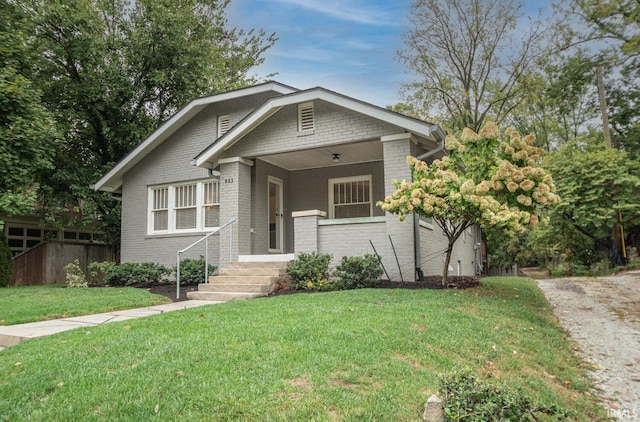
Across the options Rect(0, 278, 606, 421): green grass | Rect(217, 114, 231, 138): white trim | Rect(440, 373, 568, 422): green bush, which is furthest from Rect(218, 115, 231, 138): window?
Rect(440, 373, 568, 422): green bush

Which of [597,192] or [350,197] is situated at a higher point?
[597,192]

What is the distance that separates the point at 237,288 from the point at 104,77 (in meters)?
11.3

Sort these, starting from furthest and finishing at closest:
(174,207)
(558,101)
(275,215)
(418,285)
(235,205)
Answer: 1. (558,101)
2. (174,207)
3. (275,215)
4. (235,205)
5. (418,285)

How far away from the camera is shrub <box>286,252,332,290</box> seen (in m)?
9.42

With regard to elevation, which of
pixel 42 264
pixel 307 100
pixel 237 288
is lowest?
pixel 237 288

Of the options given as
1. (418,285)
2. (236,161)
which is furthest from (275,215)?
(418,285)

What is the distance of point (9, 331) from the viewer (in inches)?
232

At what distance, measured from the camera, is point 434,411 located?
2955 mm

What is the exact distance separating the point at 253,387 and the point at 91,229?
18.8 m

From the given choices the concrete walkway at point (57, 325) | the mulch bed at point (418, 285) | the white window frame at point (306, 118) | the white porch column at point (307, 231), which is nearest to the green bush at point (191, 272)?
the mulch bed at point (418, 285)

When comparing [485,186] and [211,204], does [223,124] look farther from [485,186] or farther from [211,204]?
[485,186]

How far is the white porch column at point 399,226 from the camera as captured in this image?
947 centimetres

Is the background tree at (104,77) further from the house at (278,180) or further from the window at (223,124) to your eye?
the window at (223,124)

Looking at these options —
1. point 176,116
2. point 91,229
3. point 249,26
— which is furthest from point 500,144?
point 249,26
